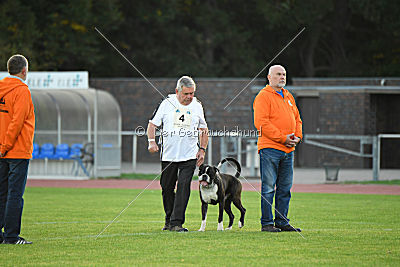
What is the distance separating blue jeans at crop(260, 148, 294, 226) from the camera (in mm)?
10539

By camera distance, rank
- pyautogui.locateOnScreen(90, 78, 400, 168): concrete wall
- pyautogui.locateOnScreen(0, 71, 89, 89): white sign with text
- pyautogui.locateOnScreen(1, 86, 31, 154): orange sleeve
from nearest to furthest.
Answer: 1. pyautogui.locateOnScreen(1, 86, 31, 154): orange sleeve
2. pyautogui.locateOnScreen(0, 71, 89, 89): white sign with text
3. pyautogui.locateOnScreen(90, 78, 400, 168): concrete wall

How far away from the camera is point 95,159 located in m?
25.5

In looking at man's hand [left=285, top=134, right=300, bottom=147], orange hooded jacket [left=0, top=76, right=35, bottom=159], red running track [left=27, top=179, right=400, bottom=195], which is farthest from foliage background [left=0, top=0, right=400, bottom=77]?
orange hooded jacket [left=0, top=76, right=35, bottom=159]

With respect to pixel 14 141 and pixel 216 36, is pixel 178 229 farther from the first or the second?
pixel 216 36

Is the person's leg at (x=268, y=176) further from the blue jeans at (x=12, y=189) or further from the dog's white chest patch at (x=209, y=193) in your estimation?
the blue jeans at (x=12, y=189)

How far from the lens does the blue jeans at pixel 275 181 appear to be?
10.5 meters

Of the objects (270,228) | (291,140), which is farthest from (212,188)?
(291,140)

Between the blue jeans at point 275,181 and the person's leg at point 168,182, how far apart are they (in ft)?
4.11

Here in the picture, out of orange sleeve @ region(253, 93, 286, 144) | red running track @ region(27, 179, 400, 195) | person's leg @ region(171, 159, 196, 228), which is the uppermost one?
orange sleeve @ region(253, 93, 286, 144)

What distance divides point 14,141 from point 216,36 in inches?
1475

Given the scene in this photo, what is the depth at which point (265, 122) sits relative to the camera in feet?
34.5

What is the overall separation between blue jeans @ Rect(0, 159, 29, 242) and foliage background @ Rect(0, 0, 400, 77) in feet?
104

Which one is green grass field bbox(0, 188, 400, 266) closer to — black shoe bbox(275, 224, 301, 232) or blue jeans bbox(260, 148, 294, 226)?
black shoe bbox(275, 224, 301, 232)

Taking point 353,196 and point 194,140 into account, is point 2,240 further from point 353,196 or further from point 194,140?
point 353,196
